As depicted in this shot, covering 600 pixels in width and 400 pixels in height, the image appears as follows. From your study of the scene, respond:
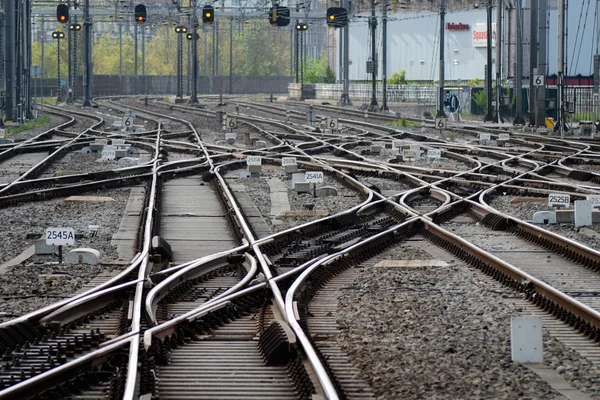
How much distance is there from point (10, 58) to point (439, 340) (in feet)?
125

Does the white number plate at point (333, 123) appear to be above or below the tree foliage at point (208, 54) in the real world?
below

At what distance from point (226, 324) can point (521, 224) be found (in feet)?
22.6

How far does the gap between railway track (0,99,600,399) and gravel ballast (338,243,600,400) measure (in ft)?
0.61

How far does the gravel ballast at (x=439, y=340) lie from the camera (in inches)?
289

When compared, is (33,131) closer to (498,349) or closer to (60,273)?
(60,273)

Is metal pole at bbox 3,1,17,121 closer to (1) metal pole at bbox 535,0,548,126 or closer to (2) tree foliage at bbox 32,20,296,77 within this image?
(1) metal pole at bbox 535,0,548,126

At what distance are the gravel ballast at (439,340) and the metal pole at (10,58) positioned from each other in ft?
114

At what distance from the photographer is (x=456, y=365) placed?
25.8 ft

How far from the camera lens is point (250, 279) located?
35.6ft

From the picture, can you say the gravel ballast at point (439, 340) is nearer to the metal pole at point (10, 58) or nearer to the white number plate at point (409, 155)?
the white number plate at point (409, 155)

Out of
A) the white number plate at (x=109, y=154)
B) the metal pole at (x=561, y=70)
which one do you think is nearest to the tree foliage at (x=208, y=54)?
the metal pole at (x=561, y=70)

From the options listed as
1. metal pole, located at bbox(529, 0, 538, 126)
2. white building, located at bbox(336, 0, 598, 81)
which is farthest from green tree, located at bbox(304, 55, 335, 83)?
metal pole, located at bbox(529, 0, 538, 126)

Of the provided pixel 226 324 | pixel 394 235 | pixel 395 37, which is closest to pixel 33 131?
pixel 394 235

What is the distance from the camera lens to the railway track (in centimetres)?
749
